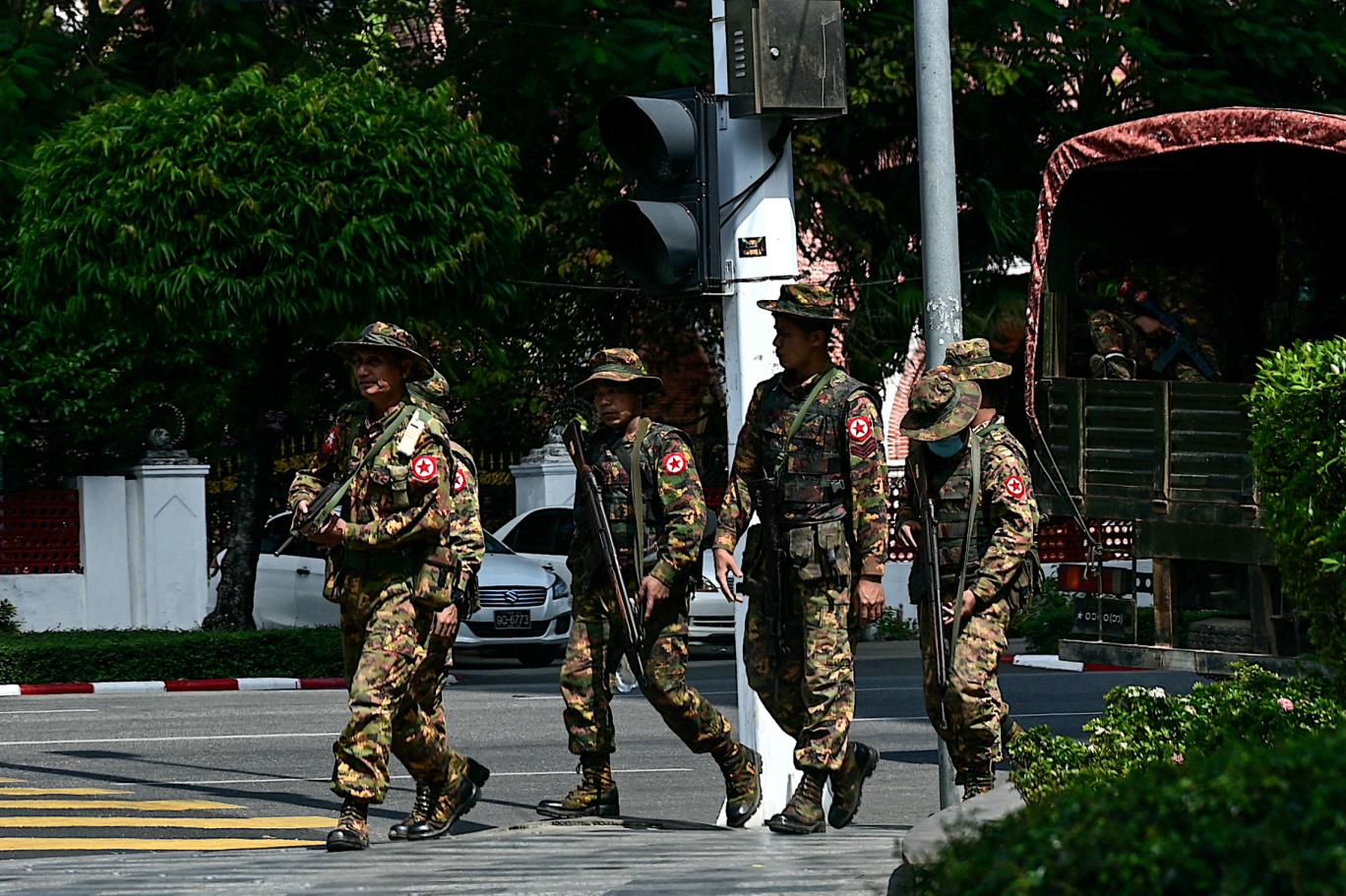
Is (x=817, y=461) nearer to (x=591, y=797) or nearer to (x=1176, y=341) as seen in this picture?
(x=591, y=797)

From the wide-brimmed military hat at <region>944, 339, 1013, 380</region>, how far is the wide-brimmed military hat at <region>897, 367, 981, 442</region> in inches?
1.5

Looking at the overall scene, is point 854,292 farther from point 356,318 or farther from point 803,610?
point 803,610

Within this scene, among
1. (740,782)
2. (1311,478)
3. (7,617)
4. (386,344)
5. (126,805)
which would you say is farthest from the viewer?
(7,617)

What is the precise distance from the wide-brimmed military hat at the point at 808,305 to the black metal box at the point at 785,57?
679mm

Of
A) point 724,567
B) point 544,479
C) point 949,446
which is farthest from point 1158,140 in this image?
point 544,479

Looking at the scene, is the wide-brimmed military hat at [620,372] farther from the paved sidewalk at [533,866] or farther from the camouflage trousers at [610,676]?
the paved sidewalk at [533,866]

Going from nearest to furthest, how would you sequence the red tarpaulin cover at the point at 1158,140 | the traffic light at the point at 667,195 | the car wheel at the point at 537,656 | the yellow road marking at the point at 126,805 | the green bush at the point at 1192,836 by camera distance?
the green bush at the point at 1192,836, the traffic light at the point at 667,195, the red tarpaulin cover at the point at 1158,140, the yellow road marking at the point at 126,805, the car wheel at the point at 537,656

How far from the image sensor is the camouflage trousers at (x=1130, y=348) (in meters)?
11.4

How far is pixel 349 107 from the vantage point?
19.0 metres

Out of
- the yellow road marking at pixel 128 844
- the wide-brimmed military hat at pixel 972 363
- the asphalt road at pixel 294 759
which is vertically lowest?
the asphalt road at pixel 294 759

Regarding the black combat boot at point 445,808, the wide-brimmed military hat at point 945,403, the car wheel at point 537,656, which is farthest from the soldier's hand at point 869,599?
the car wheel at point 537,656

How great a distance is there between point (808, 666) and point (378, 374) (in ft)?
6.30

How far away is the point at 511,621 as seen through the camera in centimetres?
2070

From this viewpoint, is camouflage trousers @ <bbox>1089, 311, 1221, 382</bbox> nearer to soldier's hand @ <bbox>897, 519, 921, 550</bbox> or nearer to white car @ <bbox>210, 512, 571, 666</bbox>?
soldier's hand @ <bbox>897, 519, 921, 550</bbox>
